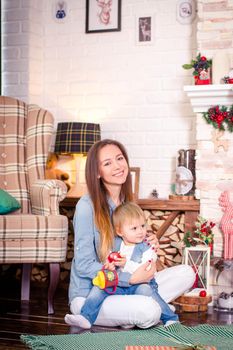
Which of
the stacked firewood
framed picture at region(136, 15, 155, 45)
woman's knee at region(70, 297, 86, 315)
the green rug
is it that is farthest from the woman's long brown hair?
framed picture at region(136, 15, 155, 45)

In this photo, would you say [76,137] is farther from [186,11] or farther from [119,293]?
[119,293]

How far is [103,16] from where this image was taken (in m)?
4.75

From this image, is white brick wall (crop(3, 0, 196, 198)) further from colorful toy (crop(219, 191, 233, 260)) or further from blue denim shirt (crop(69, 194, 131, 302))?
blue denim shirt (crop(69, 194, 131, 302))

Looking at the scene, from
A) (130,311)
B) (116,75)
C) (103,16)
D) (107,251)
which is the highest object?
(103,16)

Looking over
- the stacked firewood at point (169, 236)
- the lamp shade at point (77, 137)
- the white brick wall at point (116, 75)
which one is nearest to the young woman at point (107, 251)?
the stacked firewood at point (169, 236)

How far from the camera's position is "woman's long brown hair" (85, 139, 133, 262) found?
3.05 m

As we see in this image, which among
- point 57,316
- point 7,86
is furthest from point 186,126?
point 57,316

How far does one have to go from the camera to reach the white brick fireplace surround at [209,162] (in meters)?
3.95

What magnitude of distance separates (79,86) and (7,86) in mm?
566

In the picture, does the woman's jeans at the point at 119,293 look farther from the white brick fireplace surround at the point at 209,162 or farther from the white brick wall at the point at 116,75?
the white brick wall at the point at 116,75

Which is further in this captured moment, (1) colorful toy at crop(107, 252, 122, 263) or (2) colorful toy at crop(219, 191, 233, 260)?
(2) colorful toy at crop(219, 191, 233, 260)

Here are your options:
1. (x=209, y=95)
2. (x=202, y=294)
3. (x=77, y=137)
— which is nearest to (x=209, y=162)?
(x=209, y=95)

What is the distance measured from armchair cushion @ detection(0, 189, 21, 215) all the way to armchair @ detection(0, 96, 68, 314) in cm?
5

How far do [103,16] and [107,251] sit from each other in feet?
7.64
